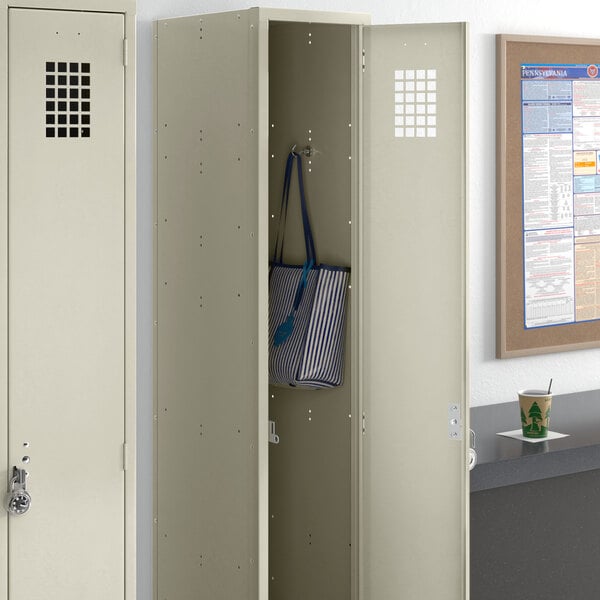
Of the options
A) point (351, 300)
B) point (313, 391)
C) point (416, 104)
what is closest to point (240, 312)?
point (351, 300)

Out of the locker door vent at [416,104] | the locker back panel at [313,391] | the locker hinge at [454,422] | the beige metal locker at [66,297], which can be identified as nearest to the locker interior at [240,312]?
the locker back panel at [313,391]

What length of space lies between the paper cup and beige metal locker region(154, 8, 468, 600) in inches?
19.6

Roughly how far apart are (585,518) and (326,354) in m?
0.97

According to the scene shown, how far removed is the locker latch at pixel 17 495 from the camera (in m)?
2.08

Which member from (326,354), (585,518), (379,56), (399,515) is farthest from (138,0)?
(585,518)

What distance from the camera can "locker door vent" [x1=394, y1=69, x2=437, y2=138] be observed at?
2.50m

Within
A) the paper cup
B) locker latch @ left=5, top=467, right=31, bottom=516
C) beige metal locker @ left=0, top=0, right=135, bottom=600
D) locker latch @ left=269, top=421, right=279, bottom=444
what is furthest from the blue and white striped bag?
locker latch @ left=5, top=467, right=31, bottom=516

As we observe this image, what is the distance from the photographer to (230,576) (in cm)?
256

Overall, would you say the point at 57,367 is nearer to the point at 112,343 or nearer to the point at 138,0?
the point at 112,343

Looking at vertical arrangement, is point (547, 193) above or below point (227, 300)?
above

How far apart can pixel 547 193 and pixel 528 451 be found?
94 cm

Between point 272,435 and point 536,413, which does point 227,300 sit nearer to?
point 272,435

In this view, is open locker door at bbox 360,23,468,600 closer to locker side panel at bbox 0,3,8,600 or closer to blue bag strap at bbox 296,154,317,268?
blue bag strap at bbox 296,154,317,268

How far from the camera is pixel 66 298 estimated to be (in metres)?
2.10
